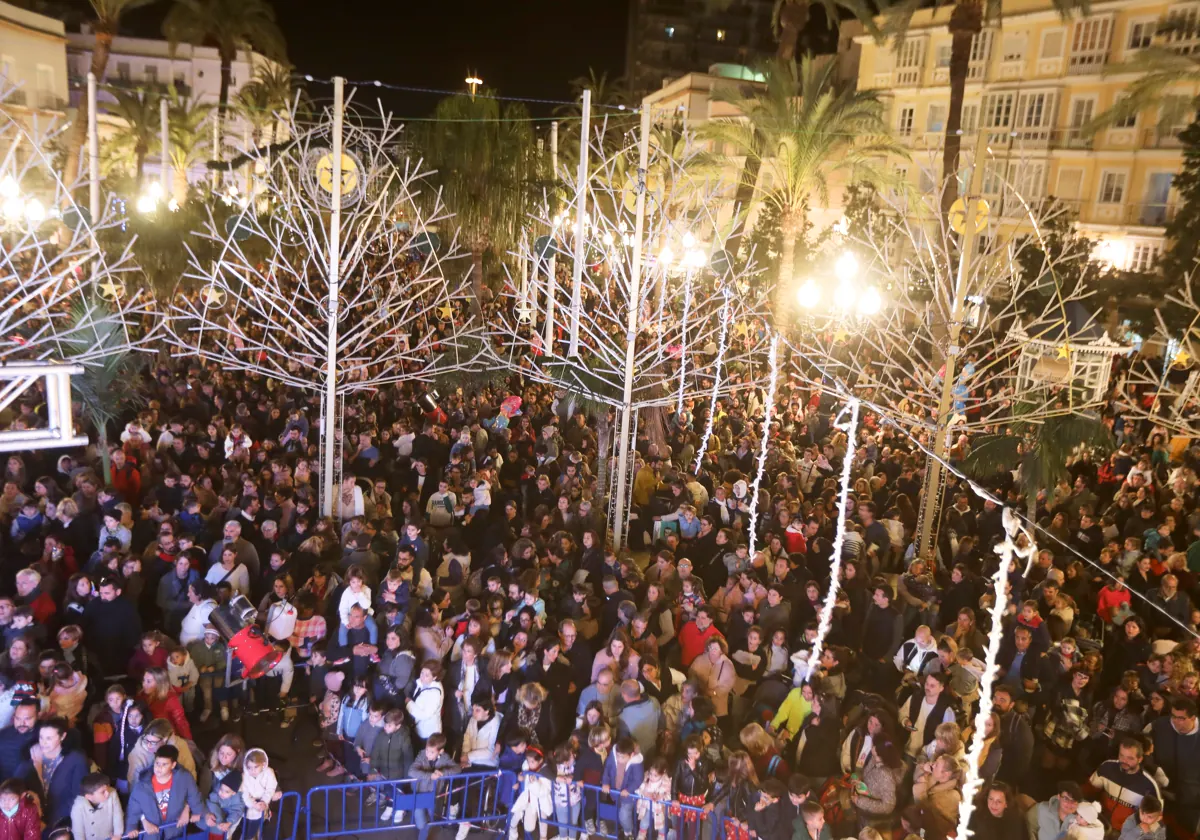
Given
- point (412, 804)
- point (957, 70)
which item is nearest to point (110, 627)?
point (412, 804)

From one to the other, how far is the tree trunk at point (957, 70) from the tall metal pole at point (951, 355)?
4.95 metres

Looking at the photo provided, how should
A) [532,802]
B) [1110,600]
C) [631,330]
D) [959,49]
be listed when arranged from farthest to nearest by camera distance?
[959,49]
[631,330]
[1110,600]
[532,802]

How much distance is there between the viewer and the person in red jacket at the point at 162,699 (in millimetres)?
6754

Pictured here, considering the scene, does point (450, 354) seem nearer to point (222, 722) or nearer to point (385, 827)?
point (222, 722)

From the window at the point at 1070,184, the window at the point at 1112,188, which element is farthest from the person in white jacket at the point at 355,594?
the window at the point at 1112,188

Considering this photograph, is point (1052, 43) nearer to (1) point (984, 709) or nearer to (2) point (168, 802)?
(1) point (984, 709)

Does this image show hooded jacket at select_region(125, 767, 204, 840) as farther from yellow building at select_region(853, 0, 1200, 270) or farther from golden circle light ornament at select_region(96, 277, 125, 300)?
yellow building at select_region(853, 0, 1200, 270)

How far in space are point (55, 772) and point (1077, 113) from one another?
136ft

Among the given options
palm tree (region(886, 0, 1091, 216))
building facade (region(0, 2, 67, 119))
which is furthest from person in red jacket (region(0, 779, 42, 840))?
building facade (region(0, 2, 67, 119))

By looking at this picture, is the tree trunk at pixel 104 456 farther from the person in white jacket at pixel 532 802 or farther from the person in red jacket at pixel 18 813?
the person in white jacket at pixel 532 802

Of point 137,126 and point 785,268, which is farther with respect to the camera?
point 137,126

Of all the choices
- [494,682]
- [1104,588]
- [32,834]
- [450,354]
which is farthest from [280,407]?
[1104,588]

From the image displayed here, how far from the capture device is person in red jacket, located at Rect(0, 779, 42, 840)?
5.61m

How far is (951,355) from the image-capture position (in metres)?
12.5
